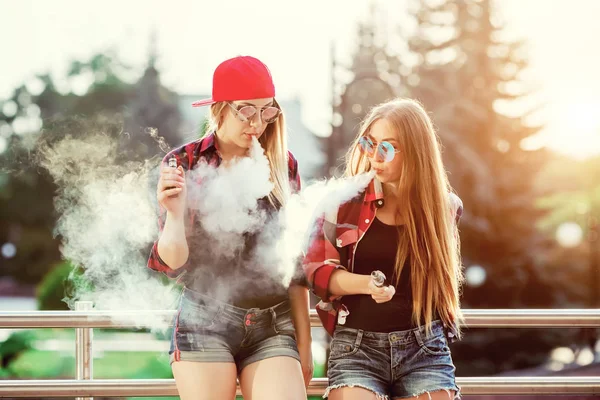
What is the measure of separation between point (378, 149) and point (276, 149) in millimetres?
435

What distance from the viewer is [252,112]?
10.5ft

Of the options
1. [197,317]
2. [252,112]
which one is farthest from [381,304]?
[252,112]

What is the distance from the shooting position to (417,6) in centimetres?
3150

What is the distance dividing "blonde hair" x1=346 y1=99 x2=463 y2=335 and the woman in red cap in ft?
1.46

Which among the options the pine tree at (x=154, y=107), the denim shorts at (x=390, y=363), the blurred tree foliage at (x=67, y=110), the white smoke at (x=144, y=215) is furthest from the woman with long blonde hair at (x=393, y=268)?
the pine tree at (x=154, y=107)

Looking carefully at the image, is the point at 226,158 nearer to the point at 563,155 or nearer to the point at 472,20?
the point at 563,155

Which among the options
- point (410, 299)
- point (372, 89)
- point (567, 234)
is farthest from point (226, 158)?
point (567, 234)

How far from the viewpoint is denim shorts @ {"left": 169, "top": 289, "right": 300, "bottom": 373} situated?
3.08 metres

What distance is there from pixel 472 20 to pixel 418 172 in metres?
28.7

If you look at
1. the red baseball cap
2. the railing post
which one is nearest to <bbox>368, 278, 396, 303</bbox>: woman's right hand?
the red baseball cap

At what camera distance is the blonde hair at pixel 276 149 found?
332cm

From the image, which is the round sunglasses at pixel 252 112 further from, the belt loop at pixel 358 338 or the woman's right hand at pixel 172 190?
the belt loop at pixel 358 338

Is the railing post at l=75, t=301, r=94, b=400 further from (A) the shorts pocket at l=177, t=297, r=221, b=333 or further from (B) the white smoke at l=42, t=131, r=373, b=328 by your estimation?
(A) the shorts pocket at l=177, t=297, r=221, b=333

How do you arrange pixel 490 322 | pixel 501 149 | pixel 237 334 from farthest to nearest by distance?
pixel 501 149 < pixel 490 322 < pixel 237 334
